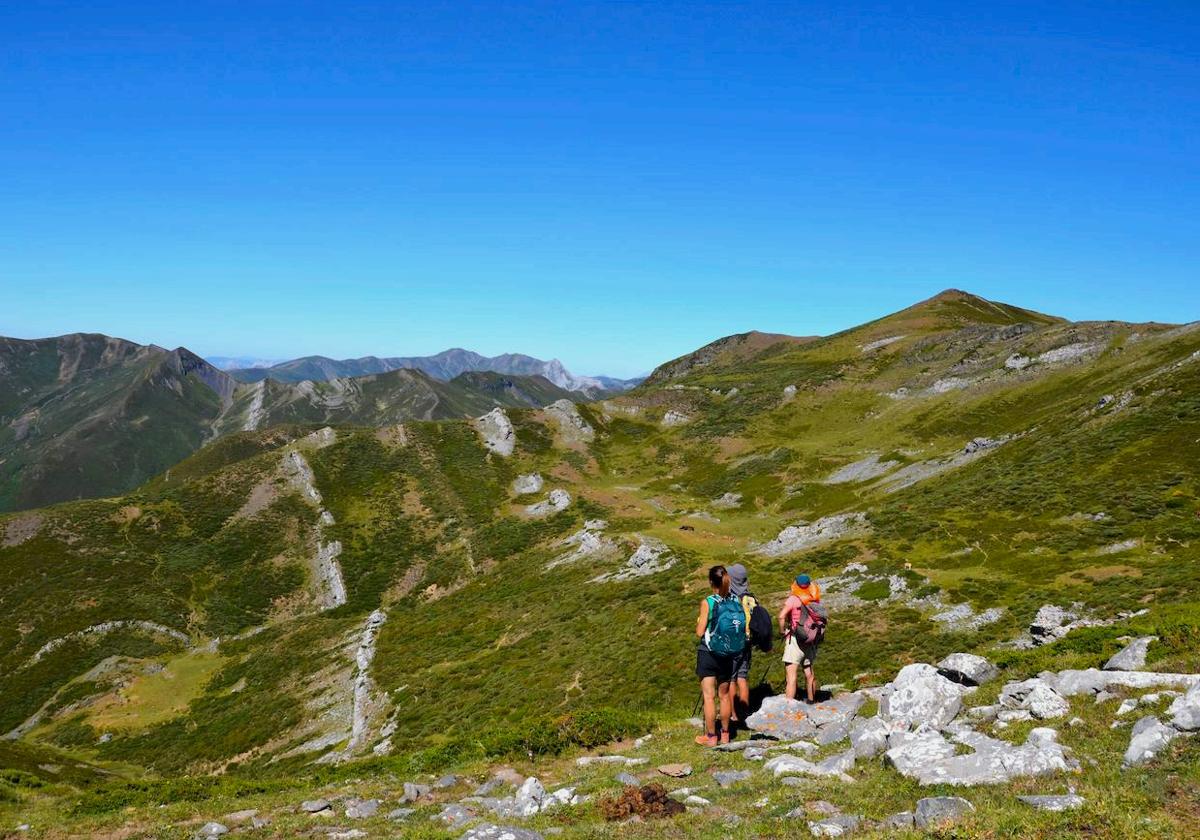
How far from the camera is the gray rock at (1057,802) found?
332 inches

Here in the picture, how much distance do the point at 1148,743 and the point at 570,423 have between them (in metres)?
132

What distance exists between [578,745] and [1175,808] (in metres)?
14.0

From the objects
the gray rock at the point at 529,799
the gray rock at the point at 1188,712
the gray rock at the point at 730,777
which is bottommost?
the gray rock at the point at 529,799

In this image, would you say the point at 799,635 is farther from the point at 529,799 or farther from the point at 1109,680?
the point at 529,799

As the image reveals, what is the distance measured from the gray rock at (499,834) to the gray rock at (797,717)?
847 centimetres

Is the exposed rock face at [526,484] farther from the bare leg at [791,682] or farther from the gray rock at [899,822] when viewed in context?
the gray rock at [899,822]

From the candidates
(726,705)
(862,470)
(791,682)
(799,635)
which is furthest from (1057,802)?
(862,470)

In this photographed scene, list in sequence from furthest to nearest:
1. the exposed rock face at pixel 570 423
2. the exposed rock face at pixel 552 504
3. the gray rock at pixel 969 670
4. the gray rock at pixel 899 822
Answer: the exposed rock face at pixel 570 423 → the exposed rock face at pixel 552 504 → the gray rock at pixel 969 670 → the gray rock at pixel 899 822

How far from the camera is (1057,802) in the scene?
28.3 ft

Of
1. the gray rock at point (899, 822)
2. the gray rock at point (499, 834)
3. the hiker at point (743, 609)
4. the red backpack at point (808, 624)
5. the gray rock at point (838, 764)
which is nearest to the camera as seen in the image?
the gray rock at point (899, 822)

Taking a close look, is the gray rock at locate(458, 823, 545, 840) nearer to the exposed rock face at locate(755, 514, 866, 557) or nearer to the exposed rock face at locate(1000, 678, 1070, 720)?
the exposed rock face at locate(1000, 678, 1070, 720)

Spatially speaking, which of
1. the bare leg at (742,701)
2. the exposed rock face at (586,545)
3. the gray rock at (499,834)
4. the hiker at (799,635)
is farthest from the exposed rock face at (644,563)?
the gray rock at (499,834)

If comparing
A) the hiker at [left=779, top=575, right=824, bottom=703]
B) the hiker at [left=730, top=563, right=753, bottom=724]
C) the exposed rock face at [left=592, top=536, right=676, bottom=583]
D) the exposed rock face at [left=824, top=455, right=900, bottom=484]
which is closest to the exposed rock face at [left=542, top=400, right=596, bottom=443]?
the exposed rock face at [left=824, top=455, right=900, bottom=484]

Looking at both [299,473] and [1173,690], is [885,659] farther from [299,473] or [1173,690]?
[299,473]
